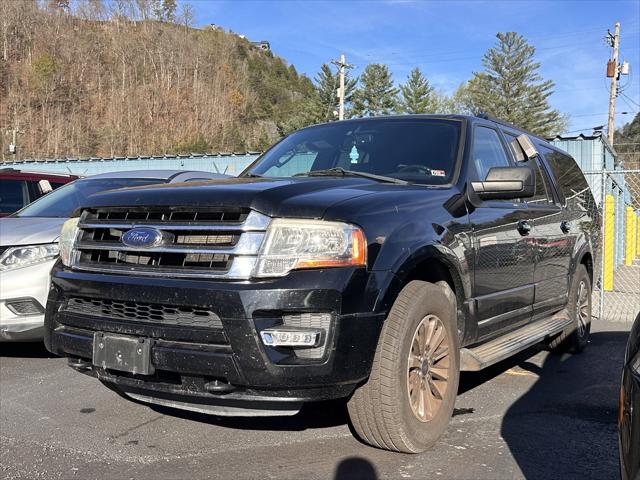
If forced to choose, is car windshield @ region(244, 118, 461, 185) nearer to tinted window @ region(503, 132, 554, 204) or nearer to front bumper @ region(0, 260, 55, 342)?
tinted window @ region(503, 132, 554, 204)

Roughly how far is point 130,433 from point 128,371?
931mm

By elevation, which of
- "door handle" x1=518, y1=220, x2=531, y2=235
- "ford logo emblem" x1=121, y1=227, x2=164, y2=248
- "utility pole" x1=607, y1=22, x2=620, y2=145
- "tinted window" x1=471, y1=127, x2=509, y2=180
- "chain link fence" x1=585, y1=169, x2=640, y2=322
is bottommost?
"chain link fence" x1=585, y1=169, x2=640, y2=322

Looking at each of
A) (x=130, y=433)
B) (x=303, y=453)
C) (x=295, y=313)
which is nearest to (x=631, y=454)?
(x=295, y=313)

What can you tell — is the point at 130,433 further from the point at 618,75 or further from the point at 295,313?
the point at 618,75

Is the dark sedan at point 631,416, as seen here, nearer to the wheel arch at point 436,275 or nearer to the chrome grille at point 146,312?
the wheel arch at point 436,275

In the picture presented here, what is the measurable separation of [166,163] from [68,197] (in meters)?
23.0

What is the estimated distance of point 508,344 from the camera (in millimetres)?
4238

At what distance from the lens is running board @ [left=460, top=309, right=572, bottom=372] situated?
148 inches

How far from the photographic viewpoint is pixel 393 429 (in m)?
3.11

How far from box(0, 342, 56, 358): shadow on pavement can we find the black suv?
9.23ft

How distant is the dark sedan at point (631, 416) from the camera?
1754mm

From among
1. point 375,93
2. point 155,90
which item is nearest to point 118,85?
point 155,90

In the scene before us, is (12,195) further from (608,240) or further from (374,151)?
(608,240)

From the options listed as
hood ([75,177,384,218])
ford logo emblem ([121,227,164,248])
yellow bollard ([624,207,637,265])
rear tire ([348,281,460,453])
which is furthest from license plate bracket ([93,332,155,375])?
yellow bollard ([624,207,637,265])
